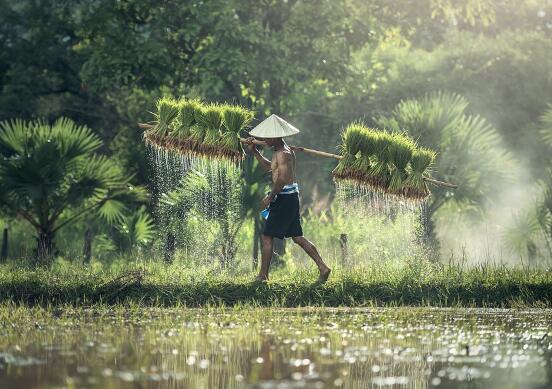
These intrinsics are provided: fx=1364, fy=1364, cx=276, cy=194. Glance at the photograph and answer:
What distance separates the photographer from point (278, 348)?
11672mm

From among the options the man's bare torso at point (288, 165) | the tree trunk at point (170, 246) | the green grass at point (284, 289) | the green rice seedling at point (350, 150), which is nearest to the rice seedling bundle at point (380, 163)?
the green rice seedling at point (350, 150)

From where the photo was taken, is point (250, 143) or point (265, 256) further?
point (250, 143)

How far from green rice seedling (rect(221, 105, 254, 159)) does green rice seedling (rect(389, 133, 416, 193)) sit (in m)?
1.85

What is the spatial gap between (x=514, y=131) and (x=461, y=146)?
12.8 metres

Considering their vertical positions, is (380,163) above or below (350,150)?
below

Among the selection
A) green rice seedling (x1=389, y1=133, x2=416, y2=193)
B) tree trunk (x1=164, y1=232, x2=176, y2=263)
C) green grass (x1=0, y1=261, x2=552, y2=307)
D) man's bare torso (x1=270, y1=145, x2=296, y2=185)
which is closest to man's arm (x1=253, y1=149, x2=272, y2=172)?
man's bare torso (x1=270, y1=145, x2=296, y2=185)

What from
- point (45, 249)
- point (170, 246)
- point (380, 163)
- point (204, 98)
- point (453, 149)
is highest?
point (204, 98)

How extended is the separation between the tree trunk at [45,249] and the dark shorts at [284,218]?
3.65m

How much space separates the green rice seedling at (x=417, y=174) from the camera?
1730 centimetres

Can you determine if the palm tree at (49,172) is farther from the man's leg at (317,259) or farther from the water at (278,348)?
the water at (278,348)

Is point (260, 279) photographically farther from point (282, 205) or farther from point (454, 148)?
point (454, 148)

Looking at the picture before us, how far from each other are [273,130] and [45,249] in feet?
16.2

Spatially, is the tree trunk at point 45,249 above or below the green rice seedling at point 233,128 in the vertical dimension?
below

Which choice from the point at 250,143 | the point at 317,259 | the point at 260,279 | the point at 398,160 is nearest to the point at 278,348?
the point at 260,279
